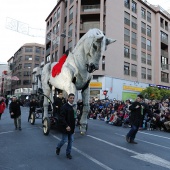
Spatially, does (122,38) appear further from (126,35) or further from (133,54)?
(133,54)

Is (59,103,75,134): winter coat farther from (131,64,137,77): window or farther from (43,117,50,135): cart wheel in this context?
(131,64,137,77): window

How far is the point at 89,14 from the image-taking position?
Answer: 106ft

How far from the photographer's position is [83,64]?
7.85m

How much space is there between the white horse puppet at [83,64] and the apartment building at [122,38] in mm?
19755

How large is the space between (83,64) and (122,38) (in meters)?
Result: 27.6

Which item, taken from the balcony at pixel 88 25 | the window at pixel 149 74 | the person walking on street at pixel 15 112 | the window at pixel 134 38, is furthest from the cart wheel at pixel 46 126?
the window at pixel 149 74

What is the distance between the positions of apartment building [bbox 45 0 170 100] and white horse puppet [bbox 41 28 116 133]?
19755mm

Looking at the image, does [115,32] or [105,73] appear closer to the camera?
[105,73]

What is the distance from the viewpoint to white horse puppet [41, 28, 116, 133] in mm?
7112

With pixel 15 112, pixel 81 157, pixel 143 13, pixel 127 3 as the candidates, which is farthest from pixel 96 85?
pixel 81 157

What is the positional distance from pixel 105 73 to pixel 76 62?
914 inches

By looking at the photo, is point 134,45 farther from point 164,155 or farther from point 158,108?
point 164,155

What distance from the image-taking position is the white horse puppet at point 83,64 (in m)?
7.11

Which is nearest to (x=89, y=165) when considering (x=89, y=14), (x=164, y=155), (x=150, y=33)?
(x=164, y=155)
